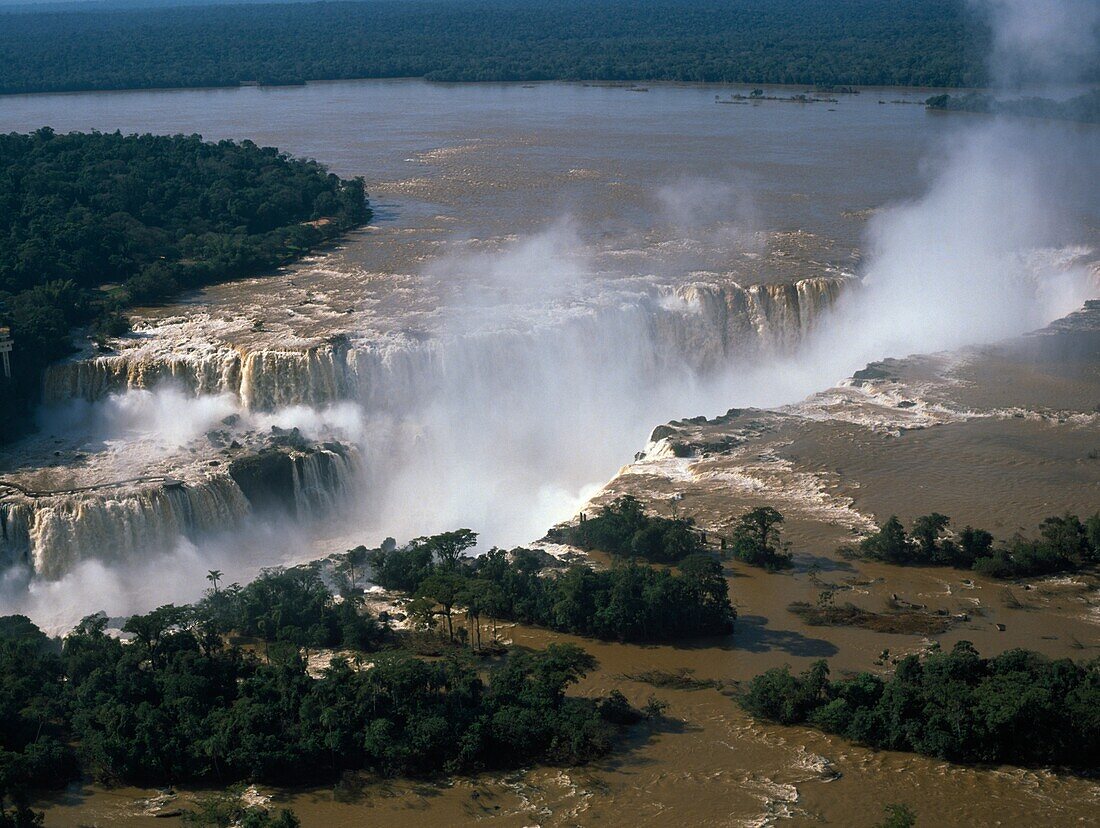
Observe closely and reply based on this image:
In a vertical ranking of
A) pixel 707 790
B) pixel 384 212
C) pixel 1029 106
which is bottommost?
pixel 707 790

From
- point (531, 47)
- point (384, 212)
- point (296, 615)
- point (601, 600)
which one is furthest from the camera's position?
point (531, 47)

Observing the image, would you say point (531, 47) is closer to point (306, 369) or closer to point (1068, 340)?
point (1068, 340)

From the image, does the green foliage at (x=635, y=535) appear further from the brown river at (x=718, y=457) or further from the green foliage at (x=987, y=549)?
the green foliage at (x=987, y=549)

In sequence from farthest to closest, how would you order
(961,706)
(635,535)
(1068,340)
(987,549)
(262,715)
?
(1068,340) < (635,535) < (987,549) < (262,715) < (961,706)

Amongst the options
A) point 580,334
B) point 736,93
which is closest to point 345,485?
point 580,334

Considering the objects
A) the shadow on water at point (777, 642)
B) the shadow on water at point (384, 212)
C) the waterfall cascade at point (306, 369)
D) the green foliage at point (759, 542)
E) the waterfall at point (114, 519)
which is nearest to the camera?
the shadow on water at point (777, 642)

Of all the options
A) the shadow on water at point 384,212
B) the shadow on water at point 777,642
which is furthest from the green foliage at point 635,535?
the shadow on water at point 384,212

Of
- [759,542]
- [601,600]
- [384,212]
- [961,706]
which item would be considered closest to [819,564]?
[759,542]
